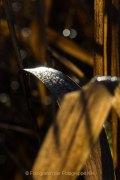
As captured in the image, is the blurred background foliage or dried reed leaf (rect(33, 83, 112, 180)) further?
the blurred background foliage

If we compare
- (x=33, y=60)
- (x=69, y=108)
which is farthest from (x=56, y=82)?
(x=33, y=60)

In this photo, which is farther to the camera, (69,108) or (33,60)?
(33,60)

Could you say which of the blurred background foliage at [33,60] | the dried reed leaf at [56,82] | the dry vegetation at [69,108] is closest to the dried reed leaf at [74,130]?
the dry vegetation at [69,108]

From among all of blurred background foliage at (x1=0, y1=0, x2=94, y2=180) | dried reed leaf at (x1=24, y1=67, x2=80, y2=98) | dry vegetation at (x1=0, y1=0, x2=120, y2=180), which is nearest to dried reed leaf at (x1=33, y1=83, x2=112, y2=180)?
dry vegetation at (x1=0, y1=0, x2=120, y2=180)

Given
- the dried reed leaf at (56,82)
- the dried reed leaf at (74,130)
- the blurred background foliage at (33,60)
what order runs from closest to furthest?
the dried reed leaf at (74,130) < the dried reed leaf at (56,82) < the blurred background foliage at (33,60)

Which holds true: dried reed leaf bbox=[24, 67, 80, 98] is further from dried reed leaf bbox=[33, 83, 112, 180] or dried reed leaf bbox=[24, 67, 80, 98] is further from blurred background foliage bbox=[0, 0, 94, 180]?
blurred background foliage bbox=[0, 0, 94, 180]

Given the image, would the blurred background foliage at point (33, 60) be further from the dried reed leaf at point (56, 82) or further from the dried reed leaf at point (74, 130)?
the dried reed leaf at point (74, 130)

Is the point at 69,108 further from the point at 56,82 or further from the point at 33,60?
the point at 33,60
